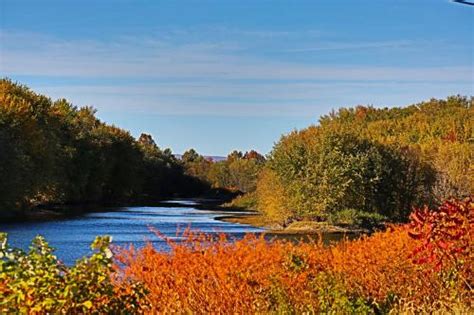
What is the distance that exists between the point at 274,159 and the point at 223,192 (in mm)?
60489

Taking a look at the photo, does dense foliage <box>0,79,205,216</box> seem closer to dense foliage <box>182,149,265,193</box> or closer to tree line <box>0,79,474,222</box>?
tree line <box>0,79,474,222</box>

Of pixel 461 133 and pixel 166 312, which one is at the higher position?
pixel 461 133

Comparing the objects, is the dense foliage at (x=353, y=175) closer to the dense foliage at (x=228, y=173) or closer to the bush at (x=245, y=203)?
the bush at (x=245, y=203)

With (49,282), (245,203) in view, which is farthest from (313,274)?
(245,203)

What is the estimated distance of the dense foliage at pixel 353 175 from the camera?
174 ft

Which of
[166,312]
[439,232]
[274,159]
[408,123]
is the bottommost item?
[166,312]

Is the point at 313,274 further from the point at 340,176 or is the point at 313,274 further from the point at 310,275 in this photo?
the point at 340,176

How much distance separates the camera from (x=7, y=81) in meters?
67.3

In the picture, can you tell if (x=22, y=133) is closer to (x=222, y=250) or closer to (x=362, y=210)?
(x=362, y=210)

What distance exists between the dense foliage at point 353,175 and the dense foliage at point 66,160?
1673 centimetres

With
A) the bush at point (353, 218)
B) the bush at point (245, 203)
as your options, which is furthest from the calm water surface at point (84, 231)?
the bush at point (245, 203)

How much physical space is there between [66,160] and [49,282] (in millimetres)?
65904

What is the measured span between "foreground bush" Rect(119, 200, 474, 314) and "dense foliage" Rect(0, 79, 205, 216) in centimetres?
4310

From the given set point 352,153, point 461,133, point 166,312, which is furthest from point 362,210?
point 166,312
